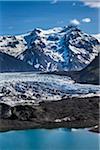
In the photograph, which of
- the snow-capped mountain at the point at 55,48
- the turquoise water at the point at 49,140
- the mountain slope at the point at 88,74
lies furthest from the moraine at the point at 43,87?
the turquoise water at the point at 49,140

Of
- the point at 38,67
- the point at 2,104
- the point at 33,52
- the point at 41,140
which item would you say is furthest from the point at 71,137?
the point at 33,52

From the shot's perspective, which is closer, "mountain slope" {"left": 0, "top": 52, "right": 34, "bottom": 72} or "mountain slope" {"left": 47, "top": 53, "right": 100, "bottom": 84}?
"mountain slope" {"left": 0, "top": 52, "right": 34, "bottom": 72}

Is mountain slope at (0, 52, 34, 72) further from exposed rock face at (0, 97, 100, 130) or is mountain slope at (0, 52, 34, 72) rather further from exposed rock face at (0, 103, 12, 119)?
exposed rock face at (0, 97, 100, 130)

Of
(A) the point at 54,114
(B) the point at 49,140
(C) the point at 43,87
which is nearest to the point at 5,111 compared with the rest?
(A) the point at 54,114

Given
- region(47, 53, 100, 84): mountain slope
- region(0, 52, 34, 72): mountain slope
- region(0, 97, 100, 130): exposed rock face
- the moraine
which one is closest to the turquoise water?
region(0, 97, 100, 130): exposed rock face

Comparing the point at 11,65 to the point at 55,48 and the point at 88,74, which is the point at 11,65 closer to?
the point at 55,48

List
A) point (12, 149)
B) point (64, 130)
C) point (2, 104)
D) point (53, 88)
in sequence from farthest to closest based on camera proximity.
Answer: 1. point (53, 88)
2. point (2, 104)
3. point (64, 130)
4. point (12, 149)

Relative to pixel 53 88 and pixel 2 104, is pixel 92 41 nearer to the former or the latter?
pixel 53 88
